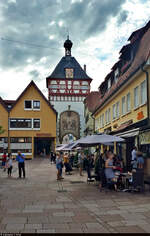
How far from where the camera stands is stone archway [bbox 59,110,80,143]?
60.6 meters

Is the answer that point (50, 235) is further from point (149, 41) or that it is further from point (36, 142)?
point (36, 142)

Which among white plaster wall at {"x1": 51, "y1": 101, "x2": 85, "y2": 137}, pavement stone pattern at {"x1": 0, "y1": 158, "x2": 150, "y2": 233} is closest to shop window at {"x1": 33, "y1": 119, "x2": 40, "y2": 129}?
white plaster wall at {"x1": 51, "y1": 101, "x2": 85, "y2": 137}

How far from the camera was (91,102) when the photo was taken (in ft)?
179

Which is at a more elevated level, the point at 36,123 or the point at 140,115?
the point at 36,123

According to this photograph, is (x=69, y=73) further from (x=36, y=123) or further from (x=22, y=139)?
(x=22, y=139)

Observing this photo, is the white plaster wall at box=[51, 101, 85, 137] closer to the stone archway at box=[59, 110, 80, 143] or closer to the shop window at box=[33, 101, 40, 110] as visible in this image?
the stone archway at box=[59, 110, 80, 143]

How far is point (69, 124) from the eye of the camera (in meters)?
61.1

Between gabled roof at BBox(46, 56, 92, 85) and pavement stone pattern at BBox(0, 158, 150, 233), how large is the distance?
52.2 m

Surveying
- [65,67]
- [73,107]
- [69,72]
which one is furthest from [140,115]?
[65,67]

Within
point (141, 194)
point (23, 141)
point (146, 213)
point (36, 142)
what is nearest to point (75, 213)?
point (146, 213)

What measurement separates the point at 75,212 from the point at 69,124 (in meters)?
53.5

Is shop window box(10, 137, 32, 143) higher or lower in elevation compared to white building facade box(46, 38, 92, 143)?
lower

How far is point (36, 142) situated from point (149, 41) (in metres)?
36.5

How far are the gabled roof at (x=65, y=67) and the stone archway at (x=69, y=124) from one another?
7.61 meters
